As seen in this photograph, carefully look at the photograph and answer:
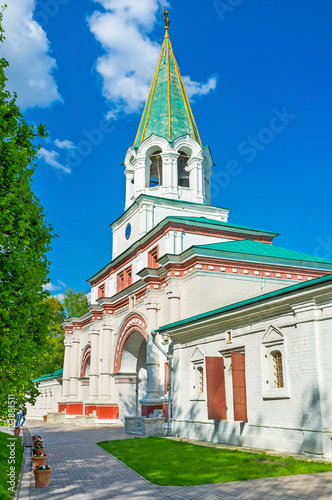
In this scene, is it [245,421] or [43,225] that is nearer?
[43,225]

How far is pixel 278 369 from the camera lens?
12.5 m

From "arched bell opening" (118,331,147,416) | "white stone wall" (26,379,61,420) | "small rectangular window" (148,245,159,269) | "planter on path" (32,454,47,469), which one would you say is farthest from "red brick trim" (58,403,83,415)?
"planter on path" (32,454,47,469)

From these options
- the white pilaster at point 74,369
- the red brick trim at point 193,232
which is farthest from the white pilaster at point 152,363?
the white pilaster at point 74,369

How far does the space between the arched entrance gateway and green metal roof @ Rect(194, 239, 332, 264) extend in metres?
7.44

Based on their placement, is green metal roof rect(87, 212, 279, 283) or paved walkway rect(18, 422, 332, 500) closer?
paved walkway rect(18, 422, 332, 500)

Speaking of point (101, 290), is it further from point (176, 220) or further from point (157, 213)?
point (176, 220)

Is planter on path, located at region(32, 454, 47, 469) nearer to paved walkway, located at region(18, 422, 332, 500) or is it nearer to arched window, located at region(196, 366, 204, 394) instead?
paved walkway, located at region(18, 422, 332, 500)

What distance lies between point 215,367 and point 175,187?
48.0 ft

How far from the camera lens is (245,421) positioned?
13.3 m

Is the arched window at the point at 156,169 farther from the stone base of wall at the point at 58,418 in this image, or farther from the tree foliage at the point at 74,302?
the tree foliage at the point at 74,302

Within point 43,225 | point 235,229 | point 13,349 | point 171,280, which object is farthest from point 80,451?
point 235,229

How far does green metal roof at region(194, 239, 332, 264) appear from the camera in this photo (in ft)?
71.7

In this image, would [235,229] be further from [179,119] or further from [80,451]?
[80,451]

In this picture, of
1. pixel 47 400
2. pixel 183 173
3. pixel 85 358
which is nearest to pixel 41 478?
pixel 183 173
